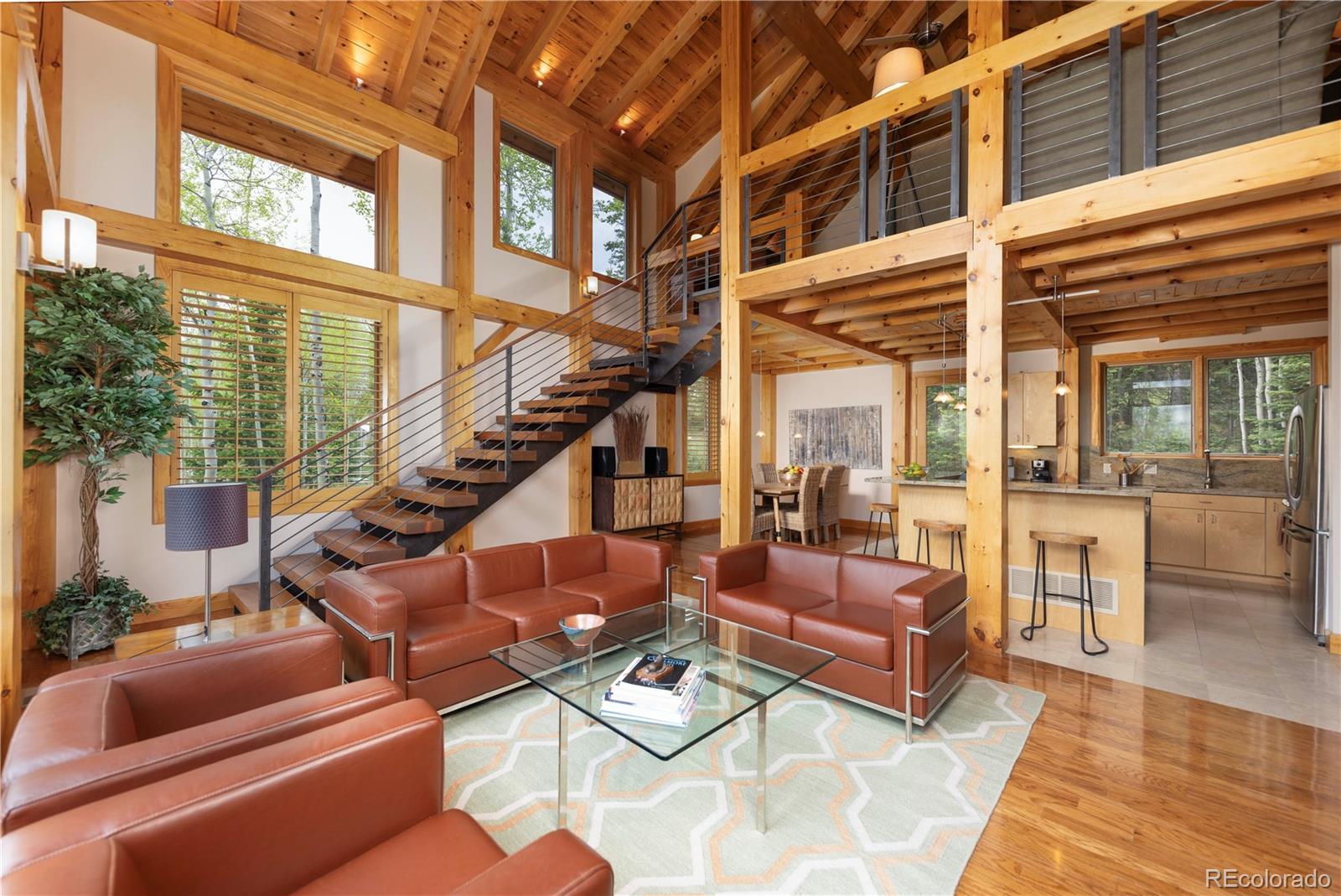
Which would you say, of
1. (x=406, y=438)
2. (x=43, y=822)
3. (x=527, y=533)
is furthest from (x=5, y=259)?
(x=527, y=533)

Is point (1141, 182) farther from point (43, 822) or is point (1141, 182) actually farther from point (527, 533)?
point (527, 533)

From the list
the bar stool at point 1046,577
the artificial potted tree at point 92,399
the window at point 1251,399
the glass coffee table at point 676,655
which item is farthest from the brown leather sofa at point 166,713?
the window at point 1251,399

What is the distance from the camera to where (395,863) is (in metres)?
1.18

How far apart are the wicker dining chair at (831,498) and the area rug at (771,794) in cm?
461

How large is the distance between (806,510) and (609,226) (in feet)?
15.2

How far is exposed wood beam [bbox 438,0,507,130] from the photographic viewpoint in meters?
4.85

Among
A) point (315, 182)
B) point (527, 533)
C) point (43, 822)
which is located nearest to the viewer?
point (43, 822)

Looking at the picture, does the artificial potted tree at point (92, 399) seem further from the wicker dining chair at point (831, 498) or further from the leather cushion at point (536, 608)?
the wicker dining chair at point (831, 498)

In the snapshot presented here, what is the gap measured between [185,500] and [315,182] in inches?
153

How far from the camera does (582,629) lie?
2.45m

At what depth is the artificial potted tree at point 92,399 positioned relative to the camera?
3.29 m

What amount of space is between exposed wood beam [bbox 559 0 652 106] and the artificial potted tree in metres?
4.69

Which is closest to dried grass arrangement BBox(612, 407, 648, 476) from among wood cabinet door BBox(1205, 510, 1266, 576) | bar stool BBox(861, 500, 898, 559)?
bar stool BBox(861, 500, 898, 559)

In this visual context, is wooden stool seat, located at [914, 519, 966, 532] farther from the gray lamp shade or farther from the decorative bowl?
the gray lamp shade
